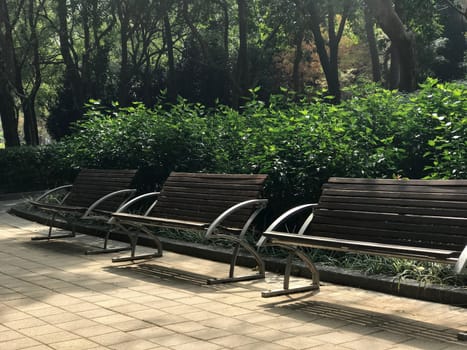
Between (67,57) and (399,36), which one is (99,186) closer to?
(399,36)

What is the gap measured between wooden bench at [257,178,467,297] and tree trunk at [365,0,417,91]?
8647 millimetres

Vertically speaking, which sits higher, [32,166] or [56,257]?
[32,166]

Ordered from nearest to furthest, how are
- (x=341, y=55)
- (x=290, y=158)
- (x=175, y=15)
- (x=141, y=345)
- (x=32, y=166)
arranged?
(x=141, y=345), (x=290, y=158), (x=32, y=166), (x=175, y=15), (x=341, y=55)

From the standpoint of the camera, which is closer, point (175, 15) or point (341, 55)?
point (175, 15)

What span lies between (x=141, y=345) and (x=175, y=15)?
3096 centimetres

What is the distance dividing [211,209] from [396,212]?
2.39m

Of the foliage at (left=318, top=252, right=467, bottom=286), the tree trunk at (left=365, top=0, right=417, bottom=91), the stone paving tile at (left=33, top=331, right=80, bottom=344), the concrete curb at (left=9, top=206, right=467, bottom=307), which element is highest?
the tree trunk at (left=365, top=0, right=417, bottom=91)

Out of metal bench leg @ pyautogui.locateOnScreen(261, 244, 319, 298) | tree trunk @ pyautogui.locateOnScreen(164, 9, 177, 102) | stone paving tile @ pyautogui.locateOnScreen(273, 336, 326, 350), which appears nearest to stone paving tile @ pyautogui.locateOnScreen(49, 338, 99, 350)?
stone paving tile @ pyautogui.locateOnScreen(273, 336, 326, 350)

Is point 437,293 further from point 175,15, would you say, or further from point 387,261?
point 175,15

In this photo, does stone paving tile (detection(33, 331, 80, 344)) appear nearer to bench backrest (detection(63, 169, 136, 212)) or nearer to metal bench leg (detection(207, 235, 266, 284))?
metal bench leg (detection(207, 235, 266, 284))

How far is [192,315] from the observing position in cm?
555

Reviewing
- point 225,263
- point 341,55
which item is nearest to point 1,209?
point 225,263

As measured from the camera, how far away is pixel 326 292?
20.7 ft

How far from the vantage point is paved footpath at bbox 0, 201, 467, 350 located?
15.6 feet
